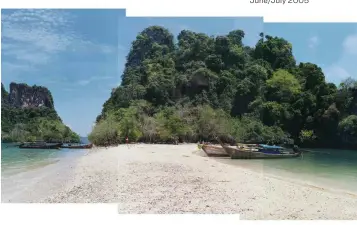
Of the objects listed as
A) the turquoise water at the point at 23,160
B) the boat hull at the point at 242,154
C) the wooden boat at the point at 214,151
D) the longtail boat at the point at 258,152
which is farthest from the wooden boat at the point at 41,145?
the boat hull at the point at 242,154

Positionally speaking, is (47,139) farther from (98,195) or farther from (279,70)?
(98,195)

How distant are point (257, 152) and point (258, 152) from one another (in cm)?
5

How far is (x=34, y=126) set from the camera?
19328mm

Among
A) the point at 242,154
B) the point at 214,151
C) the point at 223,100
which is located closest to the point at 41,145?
the point at 223,100

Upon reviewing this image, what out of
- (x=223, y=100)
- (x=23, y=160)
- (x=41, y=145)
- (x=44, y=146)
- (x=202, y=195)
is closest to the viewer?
(x=202, y=195)

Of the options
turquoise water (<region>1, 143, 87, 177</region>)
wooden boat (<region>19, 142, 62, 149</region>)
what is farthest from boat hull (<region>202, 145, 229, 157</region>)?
wooden boat (<region>19, 142, 62, 149</region>)

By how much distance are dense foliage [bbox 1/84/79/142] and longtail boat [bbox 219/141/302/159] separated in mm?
8309

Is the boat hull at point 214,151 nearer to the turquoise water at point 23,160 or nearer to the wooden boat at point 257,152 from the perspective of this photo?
the wooden boat at point 257,152

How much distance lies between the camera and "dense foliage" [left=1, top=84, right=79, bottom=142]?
52.3 feet

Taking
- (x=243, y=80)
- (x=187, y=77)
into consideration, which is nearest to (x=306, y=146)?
(x=243, y=80)

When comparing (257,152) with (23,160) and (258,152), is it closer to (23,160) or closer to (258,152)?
(258,152)

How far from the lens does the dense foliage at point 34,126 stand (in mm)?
15955

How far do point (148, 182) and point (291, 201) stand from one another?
188 cm

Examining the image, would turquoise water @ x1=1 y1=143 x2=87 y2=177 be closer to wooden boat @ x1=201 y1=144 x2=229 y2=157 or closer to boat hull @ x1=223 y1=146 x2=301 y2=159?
wooden boat @ x1=201 y1=144 x2=229 y2=157
